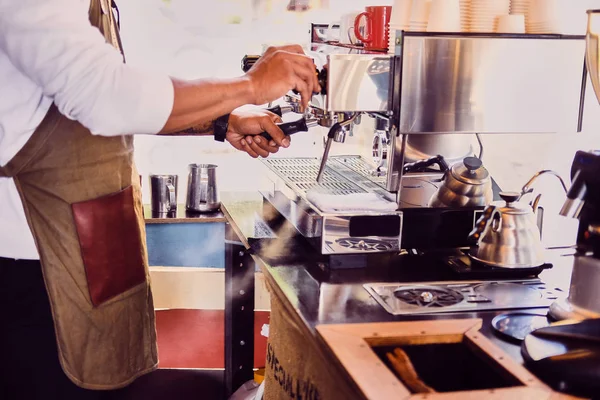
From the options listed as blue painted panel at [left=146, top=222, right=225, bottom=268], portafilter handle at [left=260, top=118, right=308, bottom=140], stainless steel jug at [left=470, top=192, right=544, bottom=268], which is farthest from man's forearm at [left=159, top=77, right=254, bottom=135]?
blue painted panel at [left=146, top=222, right=225, bottom=268]

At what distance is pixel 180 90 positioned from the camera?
1385 millimetres

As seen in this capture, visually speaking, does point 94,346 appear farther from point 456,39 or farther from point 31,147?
point 456,39

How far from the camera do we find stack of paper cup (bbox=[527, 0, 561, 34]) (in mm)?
1785

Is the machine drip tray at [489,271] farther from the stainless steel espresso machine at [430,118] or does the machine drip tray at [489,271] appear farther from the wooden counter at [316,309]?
the stainless steel espresso machine at [430,118]

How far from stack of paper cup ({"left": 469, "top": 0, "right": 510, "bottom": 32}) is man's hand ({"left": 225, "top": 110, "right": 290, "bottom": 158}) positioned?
22.4 inches

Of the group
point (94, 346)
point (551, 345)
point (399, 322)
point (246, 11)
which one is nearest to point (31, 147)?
point (94, 346)

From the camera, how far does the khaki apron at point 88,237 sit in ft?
4.67

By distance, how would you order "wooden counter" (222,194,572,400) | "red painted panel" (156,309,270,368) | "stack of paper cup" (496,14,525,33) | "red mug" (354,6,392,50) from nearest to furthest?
"wooden counter" (222,194,572,400)
"stack of paper cup" (496,14,525,33)
"red mug" (354,6,392,50)
"red painted panel" (156,309,270,368)

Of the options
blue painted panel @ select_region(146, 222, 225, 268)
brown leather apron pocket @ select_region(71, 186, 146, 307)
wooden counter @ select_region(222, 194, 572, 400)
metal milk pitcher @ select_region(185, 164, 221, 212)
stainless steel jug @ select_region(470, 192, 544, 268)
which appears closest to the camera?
wooden counter @ select_region(222, 194, 572, 400)

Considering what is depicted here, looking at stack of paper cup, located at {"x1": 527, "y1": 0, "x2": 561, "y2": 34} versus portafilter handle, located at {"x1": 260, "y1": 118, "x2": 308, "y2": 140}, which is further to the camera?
portafilter handle, located at {"x1": 260, "y1": 118, "x2": 308, "y2": 140}

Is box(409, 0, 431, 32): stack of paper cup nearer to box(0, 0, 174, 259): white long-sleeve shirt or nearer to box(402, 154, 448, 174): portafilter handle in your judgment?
box(402, 154, 448, 174): portafilter handle

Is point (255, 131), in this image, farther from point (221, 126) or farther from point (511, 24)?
point (511, 24)

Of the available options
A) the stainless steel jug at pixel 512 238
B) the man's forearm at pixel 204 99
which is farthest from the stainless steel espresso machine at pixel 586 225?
the man's forearm at pixel 204 99

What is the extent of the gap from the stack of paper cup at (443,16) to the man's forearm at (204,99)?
0.52 metres
